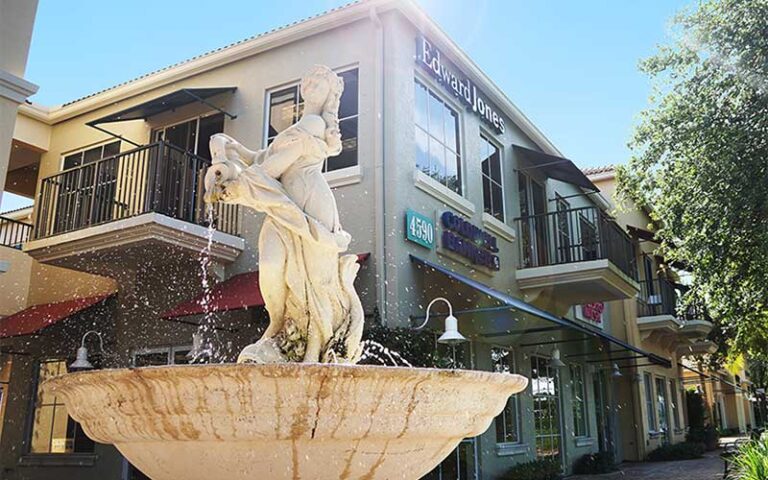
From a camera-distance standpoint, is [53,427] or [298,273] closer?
[298,273]

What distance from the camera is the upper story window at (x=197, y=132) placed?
480 inches

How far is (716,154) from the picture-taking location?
477 inches

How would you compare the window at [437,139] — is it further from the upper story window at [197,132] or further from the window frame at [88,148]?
the window frame at [88,148]

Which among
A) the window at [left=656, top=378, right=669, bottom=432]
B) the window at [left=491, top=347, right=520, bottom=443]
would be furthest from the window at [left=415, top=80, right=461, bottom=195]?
the window at [left=656, top=378, right=669, bottom=432]

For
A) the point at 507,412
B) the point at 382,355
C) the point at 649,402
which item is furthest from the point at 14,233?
the point at 649,402

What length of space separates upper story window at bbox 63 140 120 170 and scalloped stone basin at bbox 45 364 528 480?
416 inches

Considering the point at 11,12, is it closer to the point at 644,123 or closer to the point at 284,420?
the point at 284,420

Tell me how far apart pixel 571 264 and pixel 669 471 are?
20.9 ft

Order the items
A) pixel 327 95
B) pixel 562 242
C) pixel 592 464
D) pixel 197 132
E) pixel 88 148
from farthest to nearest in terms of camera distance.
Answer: pixel 562 242 → pixel 592 464 → pixel 88 148 → pixel 197 132 → pixel 327 95

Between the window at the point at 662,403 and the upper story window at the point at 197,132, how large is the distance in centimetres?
1715

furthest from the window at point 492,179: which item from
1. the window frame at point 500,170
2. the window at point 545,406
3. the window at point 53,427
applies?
the window at point 53,427

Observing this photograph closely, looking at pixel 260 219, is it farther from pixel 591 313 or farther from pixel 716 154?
pixel 591 313

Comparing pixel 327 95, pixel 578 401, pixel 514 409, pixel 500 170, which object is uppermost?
pixel 500 170

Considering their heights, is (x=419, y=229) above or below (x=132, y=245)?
above
